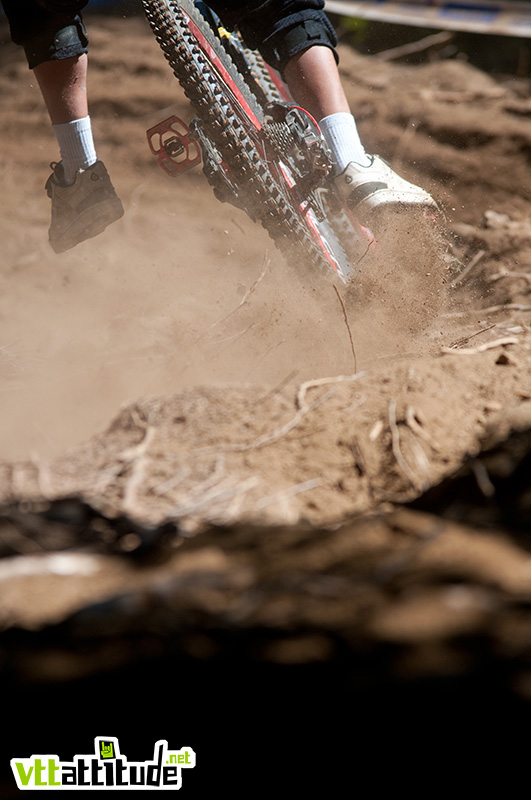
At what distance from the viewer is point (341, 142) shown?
7.18ft

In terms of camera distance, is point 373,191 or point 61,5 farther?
point 373,191

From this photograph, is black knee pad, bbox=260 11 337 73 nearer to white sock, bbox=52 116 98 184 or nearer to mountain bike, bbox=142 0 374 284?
mountain bike, bbox=142 0 374 284

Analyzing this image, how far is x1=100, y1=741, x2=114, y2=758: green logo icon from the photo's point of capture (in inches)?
25.8

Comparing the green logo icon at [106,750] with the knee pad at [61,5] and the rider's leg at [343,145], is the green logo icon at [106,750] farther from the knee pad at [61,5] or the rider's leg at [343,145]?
the knee pad at [61,5]

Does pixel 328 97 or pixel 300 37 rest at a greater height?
pixel 300 37

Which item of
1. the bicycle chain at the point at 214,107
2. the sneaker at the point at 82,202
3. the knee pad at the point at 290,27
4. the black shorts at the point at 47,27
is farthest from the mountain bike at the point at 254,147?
the sneaker at the point at 82,202

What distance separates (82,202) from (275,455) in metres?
1.78

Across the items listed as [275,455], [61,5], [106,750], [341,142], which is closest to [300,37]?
[341,142]

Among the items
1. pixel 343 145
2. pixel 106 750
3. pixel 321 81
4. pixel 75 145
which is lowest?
pixel 106 750

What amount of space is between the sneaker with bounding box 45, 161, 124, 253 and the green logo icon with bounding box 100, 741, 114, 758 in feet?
7.36

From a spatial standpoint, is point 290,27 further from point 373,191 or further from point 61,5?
point 61,5

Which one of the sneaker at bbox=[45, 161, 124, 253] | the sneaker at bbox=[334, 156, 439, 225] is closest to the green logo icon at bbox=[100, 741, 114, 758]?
the sneaker at bbox=[334, 156, 439, 225]

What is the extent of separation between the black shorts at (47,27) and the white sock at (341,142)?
96 centimetres

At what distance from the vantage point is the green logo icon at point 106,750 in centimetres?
66
